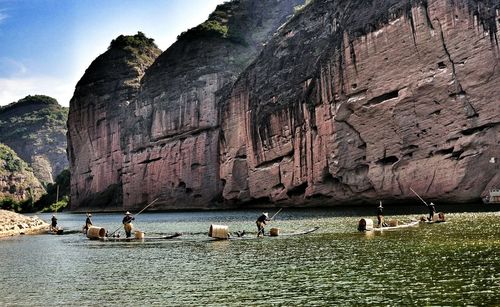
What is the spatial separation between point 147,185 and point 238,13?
44.2 m

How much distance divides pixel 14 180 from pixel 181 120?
84246 millimetres

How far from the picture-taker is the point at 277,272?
76.8ft

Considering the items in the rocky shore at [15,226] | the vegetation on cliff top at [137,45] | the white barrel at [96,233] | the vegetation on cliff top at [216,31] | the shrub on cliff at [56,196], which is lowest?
the white barrel at [96,233]

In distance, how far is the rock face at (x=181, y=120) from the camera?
107812mm

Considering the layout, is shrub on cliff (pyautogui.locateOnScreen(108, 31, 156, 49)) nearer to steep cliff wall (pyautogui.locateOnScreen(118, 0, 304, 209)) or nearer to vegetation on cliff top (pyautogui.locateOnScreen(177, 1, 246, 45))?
vegetation on cliff top (pyautogui.locateOnScreen(177, 1, 246, 45))

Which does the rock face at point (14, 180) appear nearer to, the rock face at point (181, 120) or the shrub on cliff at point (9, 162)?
the shrub on cliff at point (9, 162)

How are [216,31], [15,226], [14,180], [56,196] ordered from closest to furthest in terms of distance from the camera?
1. [15,226]
2. [216,31]
3. [56,196]
4. [14,180]

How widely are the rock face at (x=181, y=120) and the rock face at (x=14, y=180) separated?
152 feet

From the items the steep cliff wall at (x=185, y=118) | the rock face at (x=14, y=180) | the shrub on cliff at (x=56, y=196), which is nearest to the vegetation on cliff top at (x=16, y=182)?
the rock face at (x=14, y=180)

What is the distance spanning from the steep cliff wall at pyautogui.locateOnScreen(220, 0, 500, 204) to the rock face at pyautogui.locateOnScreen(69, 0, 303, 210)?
1644cm

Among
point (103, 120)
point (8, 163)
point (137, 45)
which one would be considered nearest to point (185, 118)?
point (103, 120)

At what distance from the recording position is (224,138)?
99062 mm

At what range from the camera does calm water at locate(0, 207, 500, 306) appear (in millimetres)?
18500

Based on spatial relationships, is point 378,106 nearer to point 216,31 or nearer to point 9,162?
point 216,31
